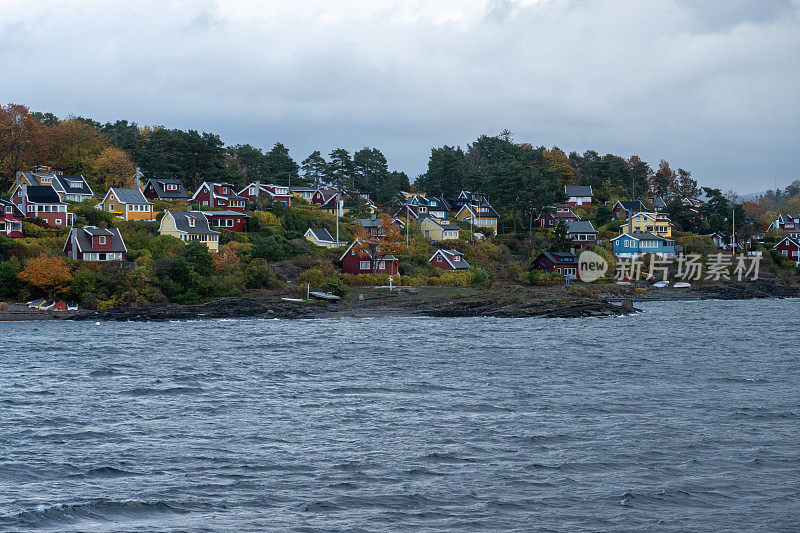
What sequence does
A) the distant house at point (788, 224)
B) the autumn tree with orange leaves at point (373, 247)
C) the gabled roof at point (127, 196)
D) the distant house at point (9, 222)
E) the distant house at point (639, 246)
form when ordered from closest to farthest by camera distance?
the distant house at point (9, 222)
the autumn tree with orange leaves at point (373, 247)
the gabled roof at point (127, 196)
the distant house at point (639, 246)
the distant house at point (788, 224)

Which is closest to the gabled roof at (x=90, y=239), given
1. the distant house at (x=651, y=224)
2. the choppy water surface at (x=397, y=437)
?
the choppy water surface at (x=397, y=437)

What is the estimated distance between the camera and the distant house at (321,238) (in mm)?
91938

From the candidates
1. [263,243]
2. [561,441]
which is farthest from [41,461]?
[263,243]

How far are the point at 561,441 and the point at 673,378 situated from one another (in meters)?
14.2

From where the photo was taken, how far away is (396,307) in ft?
227

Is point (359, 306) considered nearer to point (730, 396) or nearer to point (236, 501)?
point (730, 396)

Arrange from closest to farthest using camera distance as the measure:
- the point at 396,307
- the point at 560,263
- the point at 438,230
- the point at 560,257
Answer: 1. the point at 396,307
2. the point at 560,263
3. the point at 560,257
4. the point at 438,230

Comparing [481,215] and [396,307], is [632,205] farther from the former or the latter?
[396,307]

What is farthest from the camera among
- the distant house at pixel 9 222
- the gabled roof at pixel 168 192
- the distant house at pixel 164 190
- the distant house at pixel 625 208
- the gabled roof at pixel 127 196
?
the distant house at pixel 625 208

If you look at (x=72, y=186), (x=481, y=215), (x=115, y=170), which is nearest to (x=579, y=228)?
(x=481, y=215)

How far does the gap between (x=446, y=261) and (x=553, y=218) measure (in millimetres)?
36205

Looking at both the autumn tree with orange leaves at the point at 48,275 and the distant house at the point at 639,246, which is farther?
the distant house at the point at 639,246

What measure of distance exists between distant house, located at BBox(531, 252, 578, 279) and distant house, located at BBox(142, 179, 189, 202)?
4753 centimetres

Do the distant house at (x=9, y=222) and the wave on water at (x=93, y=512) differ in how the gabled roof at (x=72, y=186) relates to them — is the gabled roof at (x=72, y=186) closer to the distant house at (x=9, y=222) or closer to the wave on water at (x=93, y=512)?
the distant house at (x=9, y=222)
